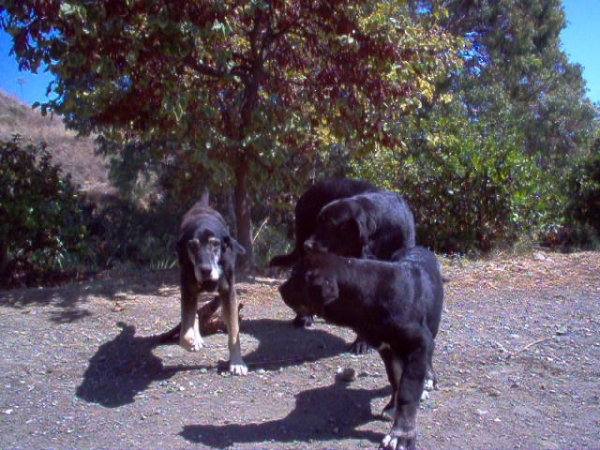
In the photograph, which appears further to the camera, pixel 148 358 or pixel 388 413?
pixel 148 358

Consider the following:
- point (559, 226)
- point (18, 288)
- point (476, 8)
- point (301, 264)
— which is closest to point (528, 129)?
point (476, 8)

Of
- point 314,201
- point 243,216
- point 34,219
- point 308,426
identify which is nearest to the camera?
point 308,426

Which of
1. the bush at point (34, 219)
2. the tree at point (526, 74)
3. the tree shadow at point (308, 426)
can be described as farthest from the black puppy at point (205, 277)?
the tree at point (526, 74)

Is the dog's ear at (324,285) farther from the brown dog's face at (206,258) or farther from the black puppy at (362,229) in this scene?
the black puppy at (362,229)

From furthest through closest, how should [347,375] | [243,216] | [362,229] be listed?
[243,216] < [362,229] < [347,375]

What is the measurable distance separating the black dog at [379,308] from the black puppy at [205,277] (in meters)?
1.57

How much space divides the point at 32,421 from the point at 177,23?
434 centimetres

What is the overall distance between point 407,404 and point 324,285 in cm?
97

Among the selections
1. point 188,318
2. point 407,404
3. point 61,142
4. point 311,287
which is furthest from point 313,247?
point 61,142

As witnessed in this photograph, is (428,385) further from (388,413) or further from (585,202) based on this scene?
(585,202)

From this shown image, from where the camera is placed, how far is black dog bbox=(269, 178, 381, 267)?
23.1 ft

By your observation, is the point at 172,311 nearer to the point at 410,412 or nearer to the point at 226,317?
the point at 226,317

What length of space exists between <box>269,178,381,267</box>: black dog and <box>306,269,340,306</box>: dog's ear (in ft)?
9.59

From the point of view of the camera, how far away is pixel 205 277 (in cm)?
548
